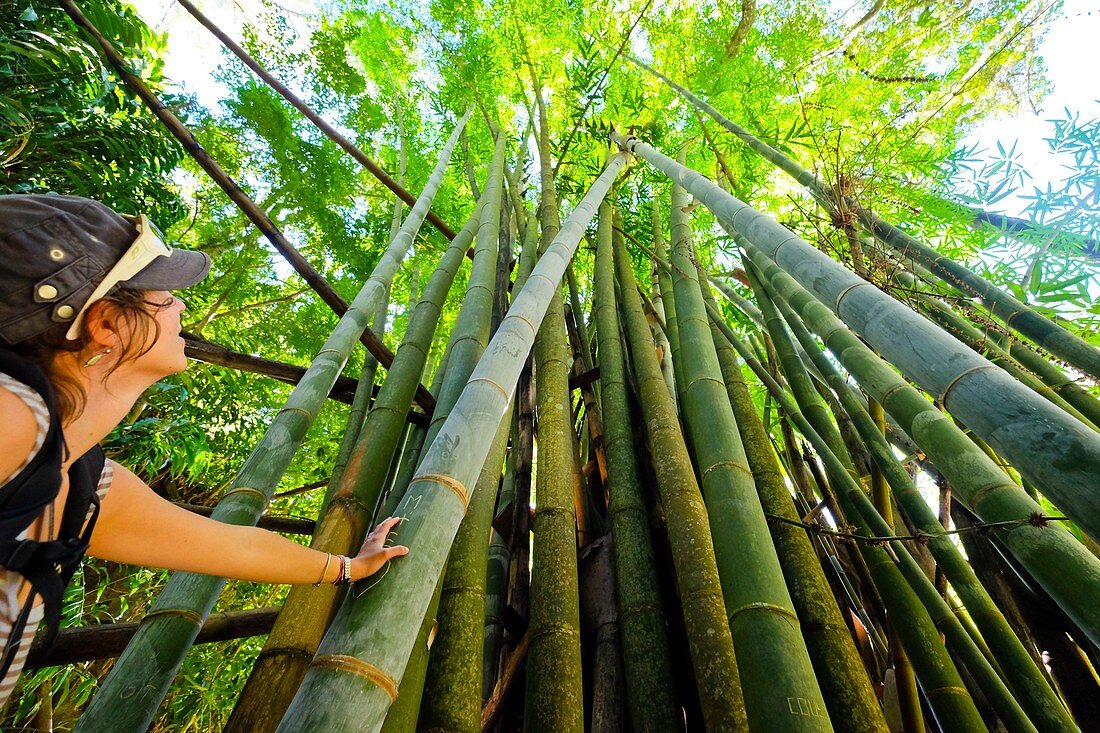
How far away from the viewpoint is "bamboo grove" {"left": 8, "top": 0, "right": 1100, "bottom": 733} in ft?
3.10

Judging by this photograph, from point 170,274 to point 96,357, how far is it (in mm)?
166

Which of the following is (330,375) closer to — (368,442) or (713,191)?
(368,442)

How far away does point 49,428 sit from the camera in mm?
640

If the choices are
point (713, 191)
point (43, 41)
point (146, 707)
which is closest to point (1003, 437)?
point (713, 191)

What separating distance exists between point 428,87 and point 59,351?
5.01m

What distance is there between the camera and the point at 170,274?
0.83 meters

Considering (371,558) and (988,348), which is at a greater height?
(988,348)

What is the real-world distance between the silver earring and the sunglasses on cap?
4cm

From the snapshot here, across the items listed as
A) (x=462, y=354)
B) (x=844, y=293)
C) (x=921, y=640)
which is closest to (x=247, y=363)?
(x=462, y=354)

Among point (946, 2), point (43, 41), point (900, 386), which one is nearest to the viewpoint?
point (900, 386)

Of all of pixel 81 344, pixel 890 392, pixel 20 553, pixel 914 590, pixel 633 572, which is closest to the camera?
pixel 20 553

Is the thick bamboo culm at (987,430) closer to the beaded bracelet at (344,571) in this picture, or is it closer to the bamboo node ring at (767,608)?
the bamboo node ring at (767,608)

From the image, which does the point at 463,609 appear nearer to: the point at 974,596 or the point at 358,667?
the point at 358,667

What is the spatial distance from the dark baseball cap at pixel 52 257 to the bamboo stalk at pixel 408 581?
573mm
